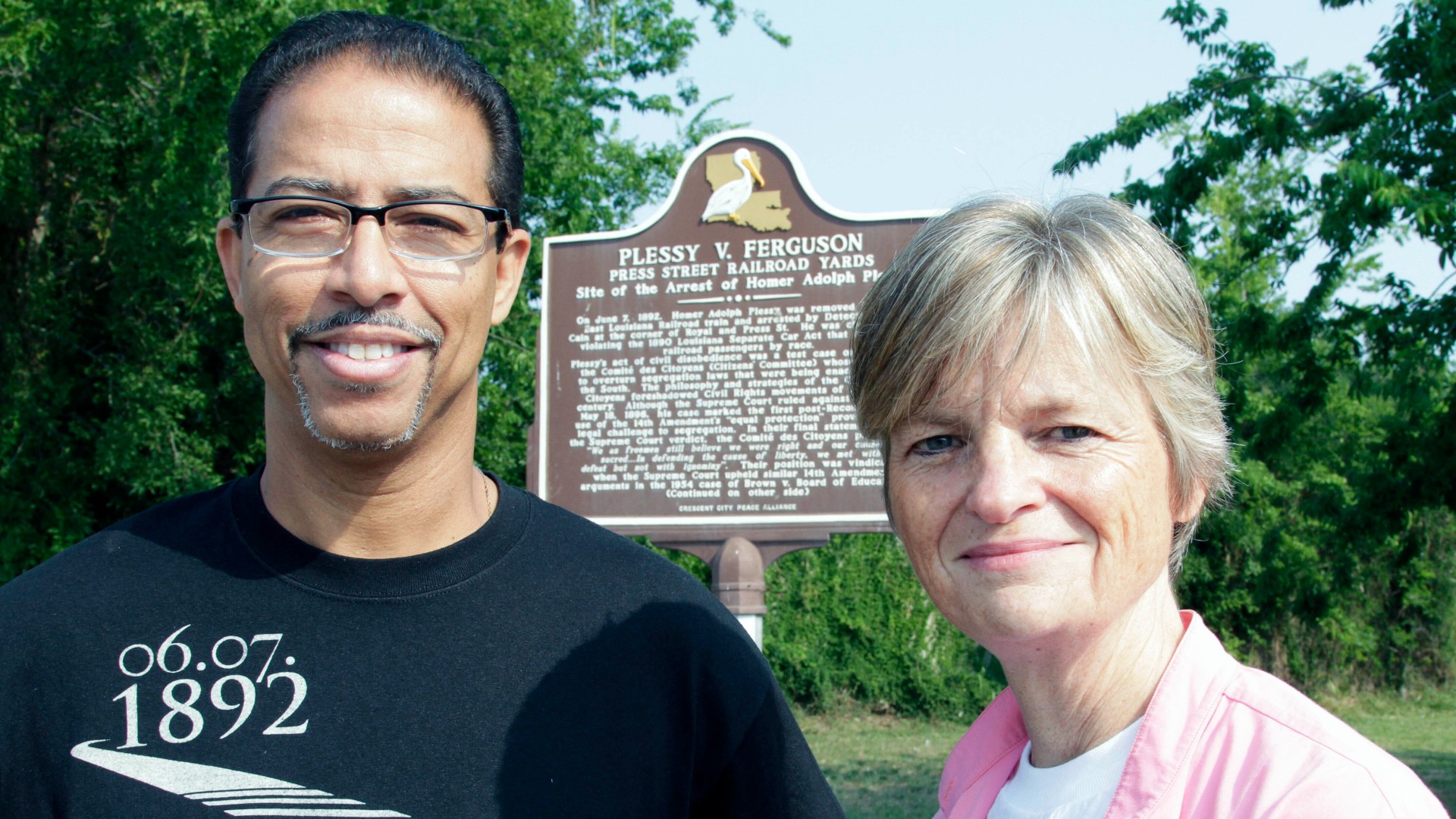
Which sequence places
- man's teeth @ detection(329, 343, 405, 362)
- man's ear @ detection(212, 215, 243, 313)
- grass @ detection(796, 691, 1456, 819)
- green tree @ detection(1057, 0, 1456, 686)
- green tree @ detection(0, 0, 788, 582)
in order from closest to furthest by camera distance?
man's teeth @ detection(329, 343, 405, 362) → man's ear @ detection(212, 215, 243, 313) → green tree @ detection(1057, 0, 1456, 686) → grass @ detection(796, 691, 1456, 819) → green tree @ detection(0, 0, 788, 582)

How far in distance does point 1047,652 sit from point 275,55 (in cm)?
164

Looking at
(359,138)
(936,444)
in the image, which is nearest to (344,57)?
(359,138)

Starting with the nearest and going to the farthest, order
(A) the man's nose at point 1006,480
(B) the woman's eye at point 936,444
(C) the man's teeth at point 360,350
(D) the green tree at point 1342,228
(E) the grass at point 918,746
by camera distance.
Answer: (A) the man's nose at point 1006,480 < (B) the woman's eye at point 936,444 < (C) the man's teeth at point 360,350 < (D) the green tree at point 1342,228 < (E) the grass at point 918,746

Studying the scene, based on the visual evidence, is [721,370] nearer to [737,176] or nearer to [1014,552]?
[737,176]

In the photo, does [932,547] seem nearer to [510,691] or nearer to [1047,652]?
[1047,652]

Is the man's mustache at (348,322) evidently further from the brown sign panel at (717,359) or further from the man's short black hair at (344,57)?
the brown sign panel at (717,359)

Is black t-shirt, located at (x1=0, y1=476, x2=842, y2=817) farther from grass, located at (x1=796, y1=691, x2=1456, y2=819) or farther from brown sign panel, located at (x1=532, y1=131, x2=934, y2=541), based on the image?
grass, located at (x1=796, y1=691, x2=1456, y2=819)

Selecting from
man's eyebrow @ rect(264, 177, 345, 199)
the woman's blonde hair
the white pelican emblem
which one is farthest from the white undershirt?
the white pelican emblem

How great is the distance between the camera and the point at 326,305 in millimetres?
1897

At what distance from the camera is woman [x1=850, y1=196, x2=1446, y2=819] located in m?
1.67

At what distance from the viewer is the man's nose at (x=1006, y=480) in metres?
1.67

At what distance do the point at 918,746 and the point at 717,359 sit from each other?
746 centimetres

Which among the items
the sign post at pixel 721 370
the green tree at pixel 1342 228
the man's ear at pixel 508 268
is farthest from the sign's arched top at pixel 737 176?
the man's ear at pixel 508 268

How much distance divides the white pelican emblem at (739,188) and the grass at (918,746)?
10.9 ft
